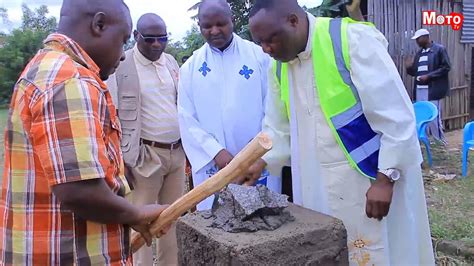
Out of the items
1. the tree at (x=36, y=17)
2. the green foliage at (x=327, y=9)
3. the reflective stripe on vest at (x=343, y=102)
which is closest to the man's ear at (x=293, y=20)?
the reflective stripe on vest at (x=343, y=102)

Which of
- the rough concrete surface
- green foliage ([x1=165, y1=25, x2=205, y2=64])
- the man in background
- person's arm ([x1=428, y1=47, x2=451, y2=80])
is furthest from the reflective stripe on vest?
person's arm ([x1=428, y1=47, x2=451, y2=80])

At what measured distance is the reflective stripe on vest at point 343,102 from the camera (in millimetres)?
2203

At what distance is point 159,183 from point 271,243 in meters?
2.04

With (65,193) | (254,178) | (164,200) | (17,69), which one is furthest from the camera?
(17,69)

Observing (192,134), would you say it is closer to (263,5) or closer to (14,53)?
(263,5)

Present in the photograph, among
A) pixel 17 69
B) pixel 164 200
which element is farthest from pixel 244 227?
pixel 17 69

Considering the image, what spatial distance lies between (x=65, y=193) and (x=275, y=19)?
1.18 m

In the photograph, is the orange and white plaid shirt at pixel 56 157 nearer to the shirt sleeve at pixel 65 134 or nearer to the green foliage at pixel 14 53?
the shirt sleeve at pixel 65 134

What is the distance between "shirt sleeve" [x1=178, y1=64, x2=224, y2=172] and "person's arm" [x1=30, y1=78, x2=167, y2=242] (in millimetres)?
1924

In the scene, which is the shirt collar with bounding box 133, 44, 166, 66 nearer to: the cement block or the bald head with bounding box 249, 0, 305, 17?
the bald head with bounding box 249, 0, 305, 17

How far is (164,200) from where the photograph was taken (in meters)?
3.95

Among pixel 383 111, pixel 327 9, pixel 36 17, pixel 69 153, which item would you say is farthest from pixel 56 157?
pixel 36 17

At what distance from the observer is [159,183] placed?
3.82 metres

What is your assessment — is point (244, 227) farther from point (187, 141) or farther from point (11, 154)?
point (187, 141)
